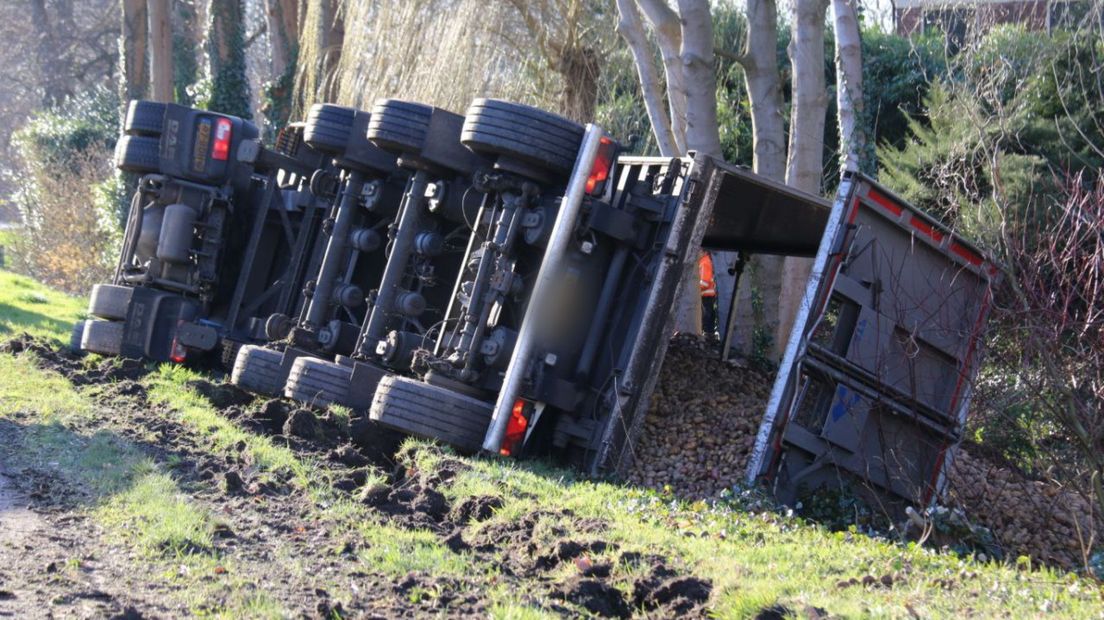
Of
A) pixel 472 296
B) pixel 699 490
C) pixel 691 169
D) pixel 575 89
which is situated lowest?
pixel 699 490

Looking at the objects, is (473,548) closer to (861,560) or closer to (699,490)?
(861,560)

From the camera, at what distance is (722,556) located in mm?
6164

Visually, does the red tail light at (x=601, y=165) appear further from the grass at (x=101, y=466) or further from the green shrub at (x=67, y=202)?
the green shrub at (x=67, y=202)

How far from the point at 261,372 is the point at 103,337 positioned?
286 cm

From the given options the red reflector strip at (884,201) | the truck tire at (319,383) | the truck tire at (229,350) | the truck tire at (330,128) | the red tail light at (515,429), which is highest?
the red reflector strip at (884,201)

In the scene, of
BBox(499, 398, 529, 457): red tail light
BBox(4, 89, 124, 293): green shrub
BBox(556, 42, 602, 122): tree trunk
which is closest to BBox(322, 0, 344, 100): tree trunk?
BBox(556, 42, 602, 122): tree trunk

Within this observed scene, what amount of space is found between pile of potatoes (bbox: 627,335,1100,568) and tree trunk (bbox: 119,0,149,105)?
20178 millimetres

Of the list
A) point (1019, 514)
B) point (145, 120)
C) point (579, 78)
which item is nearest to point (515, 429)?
point (1019, 514)

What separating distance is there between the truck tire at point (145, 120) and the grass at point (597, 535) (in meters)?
4.31

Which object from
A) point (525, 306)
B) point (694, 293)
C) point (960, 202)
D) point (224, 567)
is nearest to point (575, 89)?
point (694, 293)

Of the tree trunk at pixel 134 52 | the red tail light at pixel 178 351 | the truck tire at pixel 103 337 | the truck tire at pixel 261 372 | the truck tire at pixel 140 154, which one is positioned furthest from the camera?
the tree trunk at pixel 134 52

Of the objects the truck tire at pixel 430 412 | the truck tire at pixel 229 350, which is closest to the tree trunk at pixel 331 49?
the truck tire at pixel 229 350

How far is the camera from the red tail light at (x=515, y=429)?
8625mm

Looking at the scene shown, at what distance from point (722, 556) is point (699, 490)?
2412 millimetres
